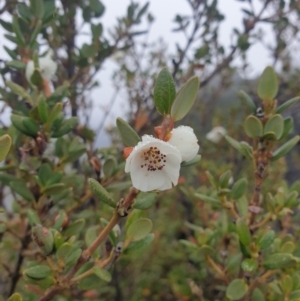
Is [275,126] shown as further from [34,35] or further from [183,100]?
[34,35]

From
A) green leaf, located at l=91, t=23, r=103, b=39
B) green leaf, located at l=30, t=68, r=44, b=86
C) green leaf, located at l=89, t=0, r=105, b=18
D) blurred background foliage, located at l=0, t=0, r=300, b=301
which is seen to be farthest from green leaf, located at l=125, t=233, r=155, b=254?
green leaf, located at l=89, t=0, r=105, b=18

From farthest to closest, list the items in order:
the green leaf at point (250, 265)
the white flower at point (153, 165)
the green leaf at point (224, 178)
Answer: the green leaf at point (224, 178)
the green leaf at point (250, 265)
the white flower at point (153, 165)

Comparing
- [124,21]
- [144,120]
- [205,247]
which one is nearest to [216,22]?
[124,21]

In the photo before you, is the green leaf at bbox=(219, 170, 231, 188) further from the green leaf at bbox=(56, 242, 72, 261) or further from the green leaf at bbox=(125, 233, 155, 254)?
the green leaf at bbox=(56, 242, 72, 261)

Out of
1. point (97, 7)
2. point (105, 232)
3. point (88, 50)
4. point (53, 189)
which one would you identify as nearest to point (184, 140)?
point (105, 232)

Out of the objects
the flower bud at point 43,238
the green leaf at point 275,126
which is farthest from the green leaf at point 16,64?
the green leaf at point 275,126

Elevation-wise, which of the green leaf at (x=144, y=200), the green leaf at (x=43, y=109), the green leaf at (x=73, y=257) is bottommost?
the green leaf at (x=73, y=257)

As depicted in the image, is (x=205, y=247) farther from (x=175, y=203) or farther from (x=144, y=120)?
(x=175, y=203)

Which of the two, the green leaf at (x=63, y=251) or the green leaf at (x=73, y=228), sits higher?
the green leaf at (x=73, y=228)

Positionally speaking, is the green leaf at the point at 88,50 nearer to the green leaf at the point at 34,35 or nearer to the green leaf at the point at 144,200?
the green leaf at the point at 34,35
